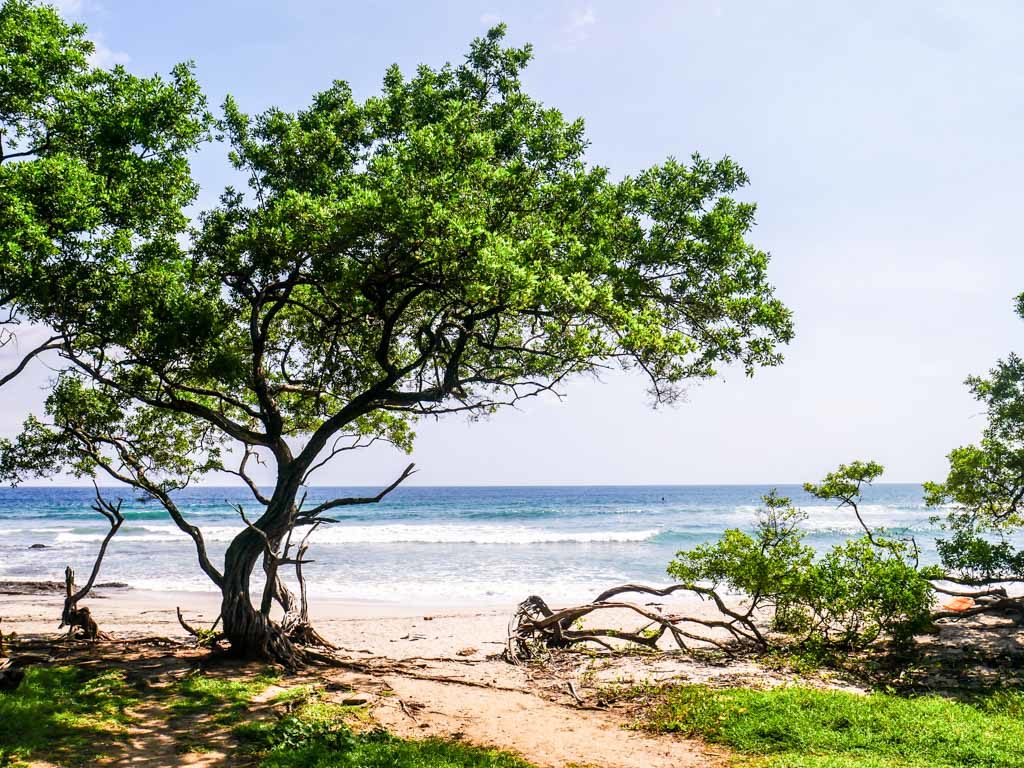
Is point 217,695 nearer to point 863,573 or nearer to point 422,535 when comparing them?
point 863,573

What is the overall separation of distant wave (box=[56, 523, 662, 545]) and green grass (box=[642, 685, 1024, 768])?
3434 centimetres

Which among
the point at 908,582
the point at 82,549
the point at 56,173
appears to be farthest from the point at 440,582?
the point at 82,549

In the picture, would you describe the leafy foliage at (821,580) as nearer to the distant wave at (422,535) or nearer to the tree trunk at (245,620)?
the tree trunk at (245,620)

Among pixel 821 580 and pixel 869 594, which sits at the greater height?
pixel 821 580

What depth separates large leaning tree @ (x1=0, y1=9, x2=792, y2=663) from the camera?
346 inches

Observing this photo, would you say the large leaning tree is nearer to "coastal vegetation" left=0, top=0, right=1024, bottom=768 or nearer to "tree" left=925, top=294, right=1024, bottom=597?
"coastal vegetation" left=0, top=0, right=1024, bottom=768

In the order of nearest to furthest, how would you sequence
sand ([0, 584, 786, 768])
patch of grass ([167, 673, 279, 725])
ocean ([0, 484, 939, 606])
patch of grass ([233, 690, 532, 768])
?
1. patch of grass ([233, 690, 532, 768])
2. sand ([0, 584, 786, 768])
3. patch of grass ([167, 673, 279, 725])
4. ocean ([0, 484, 939, 606])

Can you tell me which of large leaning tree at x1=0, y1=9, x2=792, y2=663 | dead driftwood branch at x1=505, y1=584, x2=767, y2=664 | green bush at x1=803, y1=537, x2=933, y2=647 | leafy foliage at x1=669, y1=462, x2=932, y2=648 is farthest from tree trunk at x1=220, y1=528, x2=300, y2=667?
green bush at x1=803, y1=537, x2=933, y2=647

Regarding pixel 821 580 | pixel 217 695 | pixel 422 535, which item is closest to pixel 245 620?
pixel 217 695

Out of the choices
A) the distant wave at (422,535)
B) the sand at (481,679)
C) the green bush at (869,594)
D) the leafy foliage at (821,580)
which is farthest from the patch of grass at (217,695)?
the distant wave at (422,535)

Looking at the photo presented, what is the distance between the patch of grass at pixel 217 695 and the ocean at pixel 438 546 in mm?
7579

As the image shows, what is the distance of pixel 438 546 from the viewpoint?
40281 millimetres

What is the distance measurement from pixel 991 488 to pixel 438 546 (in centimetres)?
3130

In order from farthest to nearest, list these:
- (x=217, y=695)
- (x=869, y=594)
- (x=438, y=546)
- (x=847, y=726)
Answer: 1. (x=438, y=546)
2. (x=869, y=594)
3. (x=217, y=695)
4. (x=847, y=726)
